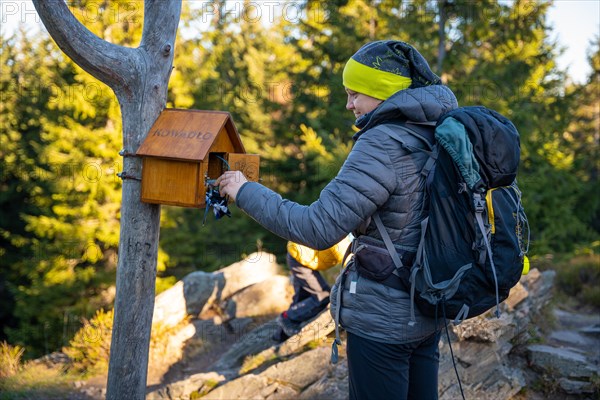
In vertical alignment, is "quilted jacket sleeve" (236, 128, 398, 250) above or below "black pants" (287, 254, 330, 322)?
above

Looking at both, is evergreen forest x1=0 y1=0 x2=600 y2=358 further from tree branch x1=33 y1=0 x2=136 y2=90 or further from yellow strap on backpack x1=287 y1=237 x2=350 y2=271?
tree branch x1=33 y1=0 x2=136 y2=90

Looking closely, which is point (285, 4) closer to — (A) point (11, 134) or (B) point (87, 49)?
(A) point (11, 134)

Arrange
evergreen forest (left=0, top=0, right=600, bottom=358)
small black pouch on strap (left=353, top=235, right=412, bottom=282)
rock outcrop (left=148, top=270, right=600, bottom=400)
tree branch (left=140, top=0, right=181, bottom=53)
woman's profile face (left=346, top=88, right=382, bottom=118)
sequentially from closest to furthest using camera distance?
small black pouch on strap (left=353, top=235, right=412, bottom=282), woman's profile face (left=346, top=88, right=382, bottom=118), tree branch (left=140, top=0, right=181, bottom=53), rock outcrop (left=148, top=270, right=600, bottom=400), evergreen forest (left=0, top=0, right=600, bottom=358)

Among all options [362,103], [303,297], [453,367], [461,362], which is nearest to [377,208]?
[362,103]

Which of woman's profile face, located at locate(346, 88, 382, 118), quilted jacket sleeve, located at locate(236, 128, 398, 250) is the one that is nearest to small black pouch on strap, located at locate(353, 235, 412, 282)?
quilted jacket sleeve, located at locate(236, 128, 398, 250)

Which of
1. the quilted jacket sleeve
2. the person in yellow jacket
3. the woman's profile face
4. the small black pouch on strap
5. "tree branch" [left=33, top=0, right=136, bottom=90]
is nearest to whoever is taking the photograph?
the quilted jacket sleeve

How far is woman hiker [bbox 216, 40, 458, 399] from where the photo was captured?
2109mm

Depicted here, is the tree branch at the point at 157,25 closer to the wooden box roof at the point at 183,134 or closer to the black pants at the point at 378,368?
the wooden box roof at the point at 183,134

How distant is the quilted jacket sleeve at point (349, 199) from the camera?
2.08 metres

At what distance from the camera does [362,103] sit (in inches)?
92.6

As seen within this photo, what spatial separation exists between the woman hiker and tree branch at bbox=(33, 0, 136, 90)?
120 centimetres

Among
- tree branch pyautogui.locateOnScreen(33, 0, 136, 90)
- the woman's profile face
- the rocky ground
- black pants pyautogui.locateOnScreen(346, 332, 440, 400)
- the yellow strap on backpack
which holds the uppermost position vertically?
tree branch pyautogui.locateOnScreen(33, 0, 136, 90)

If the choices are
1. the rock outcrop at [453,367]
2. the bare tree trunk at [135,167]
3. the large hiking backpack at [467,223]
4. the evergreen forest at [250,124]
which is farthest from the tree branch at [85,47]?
the evergreen forest at [250,124]

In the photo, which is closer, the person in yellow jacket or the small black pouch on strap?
the small black pouch on strap
